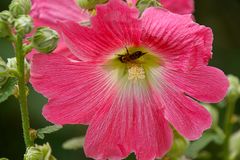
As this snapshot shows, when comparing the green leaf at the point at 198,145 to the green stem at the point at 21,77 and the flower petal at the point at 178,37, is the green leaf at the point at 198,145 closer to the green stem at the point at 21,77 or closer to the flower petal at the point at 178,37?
the flower petal at the point at 178,37

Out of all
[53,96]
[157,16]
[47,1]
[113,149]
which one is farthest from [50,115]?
[47,1]

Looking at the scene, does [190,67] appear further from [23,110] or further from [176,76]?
[23,110]

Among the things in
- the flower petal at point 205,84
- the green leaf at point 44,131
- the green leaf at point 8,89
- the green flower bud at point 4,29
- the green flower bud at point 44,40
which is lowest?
the flower petal at point 205,84

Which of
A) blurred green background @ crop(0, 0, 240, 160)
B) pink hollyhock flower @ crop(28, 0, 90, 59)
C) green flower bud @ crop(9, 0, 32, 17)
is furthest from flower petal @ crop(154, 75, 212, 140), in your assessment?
blurred green background @ crop(0, 0, 240, 160)

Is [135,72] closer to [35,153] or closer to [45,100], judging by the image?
[35,153]

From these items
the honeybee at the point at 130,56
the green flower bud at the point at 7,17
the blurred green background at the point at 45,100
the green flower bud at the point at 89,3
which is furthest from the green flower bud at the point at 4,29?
the blurred green background at the point at 45,100

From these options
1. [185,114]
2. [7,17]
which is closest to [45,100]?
[185,114]

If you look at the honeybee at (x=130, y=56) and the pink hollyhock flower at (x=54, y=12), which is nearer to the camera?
the honeybee at (x=130, y=56)
